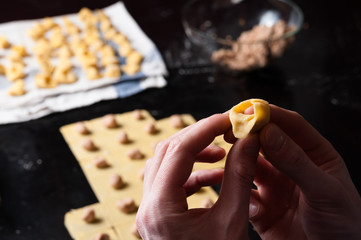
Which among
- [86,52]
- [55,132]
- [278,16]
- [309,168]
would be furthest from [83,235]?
[278,16]

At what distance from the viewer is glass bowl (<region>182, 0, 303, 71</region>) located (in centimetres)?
136

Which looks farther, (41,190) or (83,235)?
(41,190)

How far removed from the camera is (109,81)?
56.9 inches

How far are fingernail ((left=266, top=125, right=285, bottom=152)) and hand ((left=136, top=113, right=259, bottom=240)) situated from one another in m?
0.02

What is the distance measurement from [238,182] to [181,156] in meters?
0.09

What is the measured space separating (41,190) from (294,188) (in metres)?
0.62

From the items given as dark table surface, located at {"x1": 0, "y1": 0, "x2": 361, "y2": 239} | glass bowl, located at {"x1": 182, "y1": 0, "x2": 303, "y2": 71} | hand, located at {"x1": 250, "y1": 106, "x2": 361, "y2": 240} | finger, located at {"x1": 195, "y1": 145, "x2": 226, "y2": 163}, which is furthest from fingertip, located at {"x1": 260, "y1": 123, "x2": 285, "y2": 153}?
glass bowl, located at {"x1": 182, "y1": 0, "x2": 303, "y2": 71}

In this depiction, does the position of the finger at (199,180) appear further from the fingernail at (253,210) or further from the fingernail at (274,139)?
the fingernail at (274,139)

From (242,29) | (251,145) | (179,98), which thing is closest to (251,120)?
(251,145)

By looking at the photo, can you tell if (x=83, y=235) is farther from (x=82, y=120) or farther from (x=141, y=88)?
(x=141, y=88)

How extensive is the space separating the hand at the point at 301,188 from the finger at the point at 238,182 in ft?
0.09

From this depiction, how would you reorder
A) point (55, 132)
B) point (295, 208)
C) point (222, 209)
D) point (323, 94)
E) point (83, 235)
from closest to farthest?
point (222, 209), point (295, 208), point (83, 235), point (55, 132), point (323, 94)

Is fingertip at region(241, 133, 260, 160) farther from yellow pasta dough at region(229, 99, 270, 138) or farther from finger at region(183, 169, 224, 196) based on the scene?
finger at region(183, 169, 224, 196)

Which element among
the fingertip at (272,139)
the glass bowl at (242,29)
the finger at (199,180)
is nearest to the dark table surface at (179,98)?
the glass bowl at (242,29)
